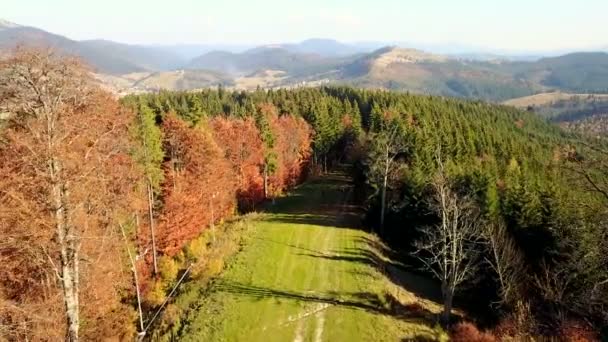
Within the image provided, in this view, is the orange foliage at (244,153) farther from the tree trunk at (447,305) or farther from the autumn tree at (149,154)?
the tree trunk at (447,305)

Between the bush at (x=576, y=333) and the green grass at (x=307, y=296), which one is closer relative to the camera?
the green grass at (x=307, y=296)

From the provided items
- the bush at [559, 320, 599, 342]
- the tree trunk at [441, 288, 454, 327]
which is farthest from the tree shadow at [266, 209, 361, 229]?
the bush at [559, 320, 599, 342]

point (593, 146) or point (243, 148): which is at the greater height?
point (593, 146)

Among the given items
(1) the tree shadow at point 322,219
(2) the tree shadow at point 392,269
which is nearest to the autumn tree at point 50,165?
(2) the tree shadow at point 392,269

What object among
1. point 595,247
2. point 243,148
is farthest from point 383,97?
point 595,247

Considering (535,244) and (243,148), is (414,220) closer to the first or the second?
(535,244)

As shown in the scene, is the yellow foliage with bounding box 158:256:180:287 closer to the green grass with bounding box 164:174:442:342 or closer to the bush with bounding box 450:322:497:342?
the green grass with bounding box 164:174:442:342
